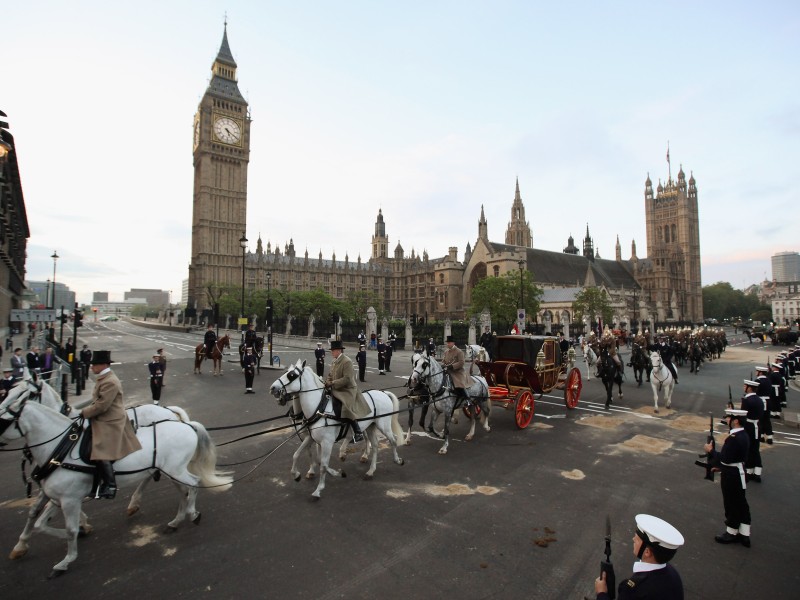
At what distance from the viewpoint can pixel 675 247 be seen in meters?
102

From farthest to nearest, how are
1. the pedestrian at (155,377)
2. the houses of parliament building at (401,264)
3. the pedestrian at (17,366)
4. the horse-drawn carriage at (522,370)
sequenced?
the houses of parliament building at (401,264) → the pedestrian at (155,377) → the pedestrian at (17,366) → the horse-drawn carriage at (522,370)

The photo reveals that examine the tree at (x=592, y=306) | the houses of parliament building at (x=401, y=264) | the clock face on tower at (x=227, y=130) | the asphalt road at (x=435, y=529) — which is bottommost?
the asphalt road at (x=435, y=529)

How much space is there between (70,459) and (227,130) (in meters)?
99.8

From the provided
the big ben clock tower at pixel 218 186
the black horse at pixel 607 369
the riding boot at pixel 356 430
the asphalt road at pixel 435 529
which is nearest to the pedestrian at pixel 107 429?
the asphalt road at pixel 435 529

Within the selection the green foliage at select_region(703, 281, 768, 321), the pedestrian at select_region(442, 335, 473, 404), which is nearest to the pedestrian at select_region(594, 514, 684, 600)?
the pedestrian at select_region(442, 335, 473, 404)

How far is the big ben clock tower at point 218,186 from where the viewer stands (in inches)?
3408

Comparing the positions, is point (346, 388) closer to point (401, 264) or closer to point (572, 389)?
point (572, 389)

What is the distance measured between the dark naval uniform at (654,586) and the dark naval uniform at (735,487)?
11.2 ft

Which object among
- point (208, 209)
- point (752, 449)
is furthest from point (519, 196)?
point (752, 449)

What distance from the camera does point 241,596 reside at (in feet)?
13.5

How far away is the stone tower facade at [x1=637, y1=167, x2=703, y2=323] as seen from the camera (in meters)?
92.2

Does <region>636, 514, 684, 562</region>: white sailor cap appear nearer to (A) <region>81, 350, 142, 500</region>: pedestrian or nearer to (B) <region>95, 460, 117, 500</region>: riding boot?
(A) <region>81, 350, 142, 500</region>: pedestrian

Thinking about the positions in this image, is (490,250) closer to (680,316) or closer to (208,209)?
(680,316)

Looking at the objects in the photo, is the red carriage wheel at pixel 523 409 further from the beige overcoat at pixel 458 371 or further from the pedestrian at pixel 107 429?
the pedestrian at pixel 107 429
